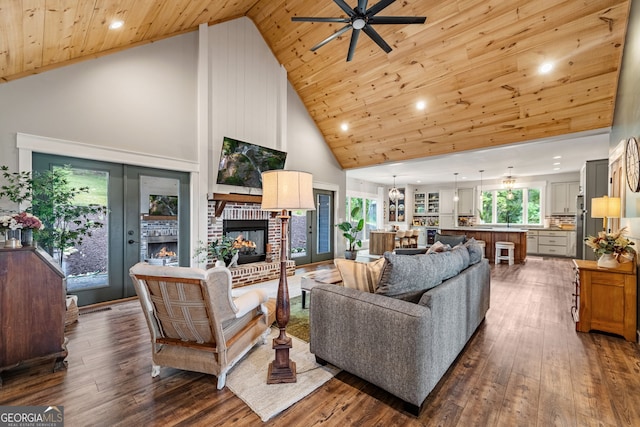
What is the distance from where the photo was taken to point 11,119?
10.4ft

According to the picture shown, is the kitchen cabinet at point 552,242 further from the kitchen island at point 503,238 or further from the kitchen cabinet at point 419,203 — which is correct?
the kitchen cabinet at point 419,203

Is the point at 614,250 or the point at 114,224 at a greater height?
the point at 114,224

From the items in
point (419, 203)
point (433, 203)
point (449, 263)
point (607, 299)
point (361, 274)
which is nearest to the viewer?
point (361, 274)

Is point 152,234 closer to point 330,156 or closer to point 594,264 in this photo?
point 330,156

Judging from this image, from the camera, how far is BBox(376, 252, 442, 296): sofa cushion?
199cm

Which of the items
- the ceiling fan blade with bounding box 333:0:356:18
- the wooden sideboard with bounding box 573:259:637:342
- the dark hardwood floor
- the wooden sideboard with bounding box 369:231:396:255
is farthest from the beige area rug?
the wooden sideboard with bounding box 369:231:396:255

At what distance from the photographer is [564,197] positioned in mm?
8742

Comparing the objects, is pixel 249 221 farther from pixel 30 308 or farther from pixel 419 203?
pixel 419 203

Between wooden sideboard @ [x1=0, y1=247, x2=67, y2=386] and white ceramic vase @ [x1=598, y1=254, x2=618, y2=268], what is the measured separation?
204 inches

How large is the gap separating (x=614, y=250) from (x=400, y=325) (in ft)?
9.53

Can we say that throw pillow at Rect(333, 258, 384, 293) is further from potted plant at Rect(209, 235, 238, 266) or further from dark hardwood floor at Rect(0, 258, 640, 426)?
potted plant at Rect(209, 235, 238, 266)

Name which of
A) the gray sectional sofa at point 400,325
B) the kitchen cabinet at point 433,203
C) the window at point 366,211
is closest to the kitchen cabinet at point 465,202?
the kitchen cabinet at point 433,203

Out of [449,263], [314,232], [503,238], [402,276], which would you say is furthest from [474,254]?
[503,238]

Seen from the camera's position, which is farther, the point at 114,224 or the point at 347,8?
the point at 114,224
